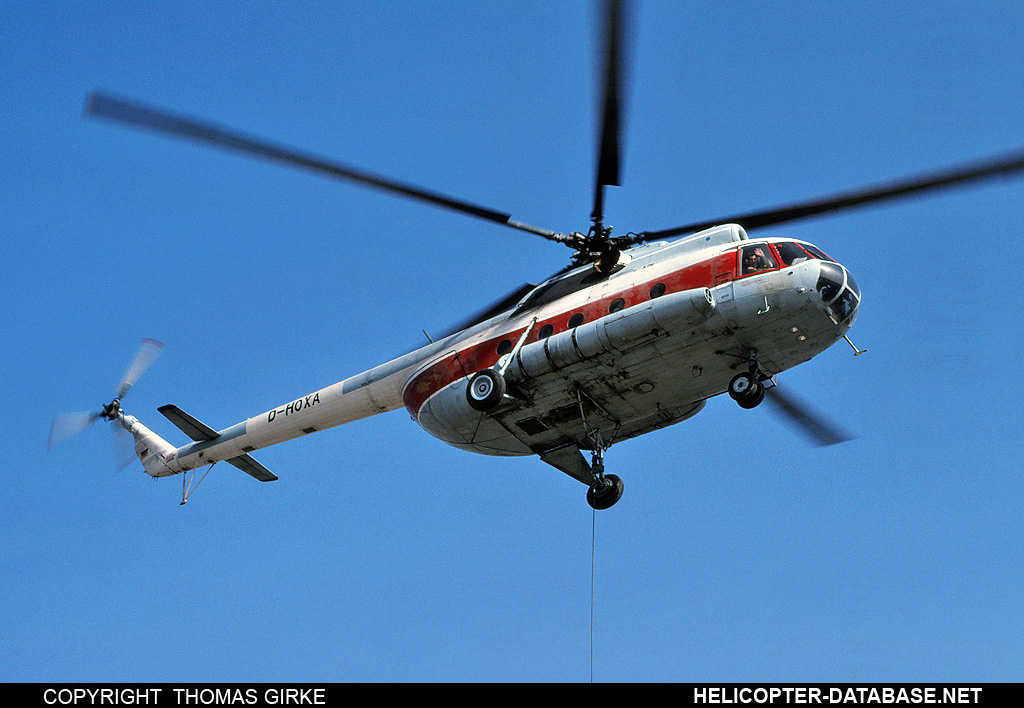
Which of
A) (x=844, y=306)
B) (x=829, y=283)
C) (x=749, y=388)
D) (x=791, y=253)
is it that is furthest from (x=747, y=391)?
(x=791, y=253)

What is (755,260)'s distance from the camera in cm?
1844

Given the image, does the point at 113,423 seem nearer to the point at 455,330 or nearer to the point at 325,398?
the point at 325,398

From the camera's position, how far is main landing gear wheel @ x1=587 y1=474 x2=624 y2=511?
2030 centimetres

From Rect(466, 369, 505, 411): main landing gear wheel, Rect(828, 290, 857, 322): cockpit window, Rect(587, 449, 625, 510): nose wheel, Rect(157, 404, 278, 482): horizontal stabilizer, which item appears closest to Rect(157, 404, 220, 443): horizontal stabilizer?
Rect(157, 404, 278, 482): horizontal stabilizer

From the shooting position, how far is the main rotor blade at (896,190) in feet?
50.4

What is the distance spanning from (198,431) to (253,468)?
7.03ft

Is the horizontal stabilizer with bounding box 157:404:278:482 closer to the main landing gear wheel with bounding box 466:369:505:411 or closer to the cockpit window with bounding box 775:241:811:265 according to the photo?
the main landing gear wheel with bounding box 466:369:505:411

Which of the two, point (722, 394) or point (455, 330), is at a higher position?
point (455, 330)

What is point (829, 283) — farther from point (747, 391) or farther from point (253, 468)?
point (253, 468)

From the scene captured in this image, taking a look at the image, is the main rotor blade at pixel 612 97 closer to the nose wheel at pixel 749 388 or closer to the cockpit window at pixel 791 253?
the cockpit window at pixel 791 253

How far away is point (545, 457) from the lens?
22078mm
